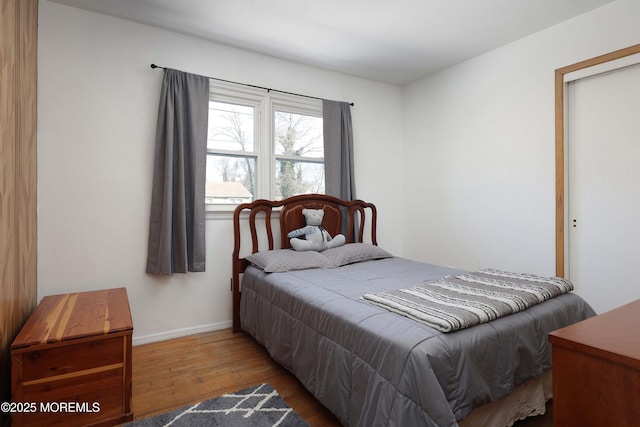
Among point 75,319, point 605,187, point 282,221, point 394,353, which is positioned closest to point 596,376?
point 394,353

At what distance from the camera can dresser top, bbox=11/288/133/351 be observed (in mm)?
1569

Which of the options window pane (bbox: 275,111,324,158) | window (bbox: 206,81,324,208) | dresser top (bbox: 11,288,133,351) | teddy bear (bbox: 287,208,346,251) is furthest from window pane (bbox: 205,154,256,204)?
dresser top (bbox: 11,288,133,351)

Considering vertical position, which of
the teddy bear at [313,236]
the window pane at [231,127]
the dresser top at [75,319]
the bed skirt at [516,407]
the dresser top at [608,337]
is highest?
the window pane at [231,127]

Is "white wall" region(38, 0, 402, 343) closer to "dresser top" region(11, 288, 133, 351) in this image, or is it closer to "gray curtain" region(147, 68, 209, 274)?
"gray curtain" region(147, 68, 209, 274)

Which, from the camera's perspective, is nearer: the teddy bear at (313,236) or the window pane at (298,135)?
the teddy bear at (313,236)

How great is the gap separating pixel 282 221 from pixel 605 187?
8.98ft

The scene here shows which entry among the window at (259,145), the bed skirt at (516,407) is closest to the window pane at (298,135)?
the window at (259,145)

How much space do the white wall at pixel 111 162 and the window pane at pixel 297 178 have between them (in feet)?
2.31

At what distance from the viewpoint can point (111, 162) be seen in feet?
8.75

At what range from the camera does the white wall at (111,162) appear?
2.46 m

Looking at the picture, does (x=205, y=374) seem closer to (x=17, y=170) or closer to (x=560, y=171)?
(x=17, y=170)

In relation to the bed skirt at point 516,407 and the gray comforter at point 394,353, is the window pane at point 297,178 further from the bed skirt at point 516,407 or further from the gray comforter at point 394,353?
the bed skirt at point 516,407

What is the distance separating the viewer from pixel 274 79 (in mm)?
3398

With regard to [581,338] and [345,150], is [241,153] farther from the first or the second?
[581,338]
